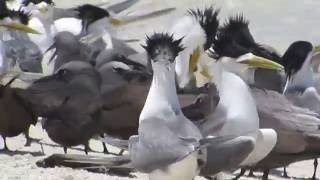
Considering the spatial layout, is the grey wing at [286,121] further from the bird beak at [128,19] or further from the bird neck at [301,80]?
the bird beak at [128,19]

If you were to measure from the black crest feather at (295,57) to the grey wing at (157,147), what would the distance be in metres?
2.28

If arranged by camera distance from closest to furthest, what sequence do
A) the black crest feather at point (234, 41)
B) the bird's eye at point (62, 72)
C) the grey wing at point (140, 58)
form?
the black crest feather at point (234, 41) < the bird's eye at point (62, 72) < the grey wing at point (140, 58)

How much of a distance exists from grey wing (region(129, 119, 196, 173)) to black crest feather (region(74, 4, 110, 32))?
4.59 meters

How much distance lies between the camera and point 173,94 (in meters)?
4.97

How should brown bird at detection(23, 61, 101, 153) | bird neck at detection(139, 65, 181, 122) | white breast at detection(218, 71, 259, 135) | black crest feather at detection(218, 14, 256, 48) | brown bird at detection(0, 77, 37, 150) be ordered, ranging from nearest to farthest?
1. bird neck at detection(139, 65, 181, 122)
2. white breast at detection(218, 71, 259, 135)
3. black crest feather at detection(218, 14, 256, 48)
4. brown bird at detection(23, 61, 101, 153)
5. brown bird at detection(0, 77, 37, 150)

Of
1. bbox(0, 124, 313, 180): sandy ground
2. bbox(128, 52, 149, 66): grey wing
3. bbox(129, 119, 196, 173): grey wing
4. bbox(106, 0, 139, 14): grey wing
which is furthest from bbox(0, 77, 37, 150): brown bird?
bbox(106, 0, 139, 14): grey wing

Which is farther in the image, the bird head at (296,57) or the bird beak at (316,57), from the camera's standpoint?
the bird beak at (316,57)

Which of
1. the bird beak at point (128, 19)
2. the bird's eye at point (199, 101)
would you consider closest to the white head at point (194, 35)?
the bird's eye at point (199, 101)

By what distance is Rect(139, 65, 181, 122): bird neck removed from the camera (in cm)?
489

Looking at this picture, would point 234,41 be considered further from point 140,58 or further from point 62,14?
point 62,14

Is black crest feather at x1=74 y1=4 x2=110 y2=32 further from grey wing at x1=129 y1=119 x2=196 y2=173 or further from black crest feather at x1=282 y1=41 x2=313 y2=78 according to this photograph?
grey wing at x1=129 y1=119 x2=196 y2=173

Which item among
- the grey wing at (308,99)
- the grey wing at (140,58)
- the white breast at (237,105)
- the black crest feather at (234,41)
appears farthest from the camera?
the grey wing at (140,58)

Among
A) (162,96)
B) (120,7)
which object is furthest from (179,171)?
(120,7)

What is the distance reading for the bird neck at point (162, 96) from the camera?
489cm
